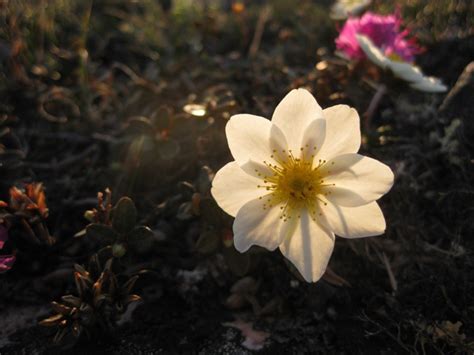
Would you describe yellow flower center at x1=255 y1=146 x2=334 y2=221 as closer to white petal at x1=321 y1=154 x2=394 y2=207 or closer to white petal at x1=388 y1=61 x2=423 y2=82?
white petal at x1=321 y1=154 x2=394 y2=207

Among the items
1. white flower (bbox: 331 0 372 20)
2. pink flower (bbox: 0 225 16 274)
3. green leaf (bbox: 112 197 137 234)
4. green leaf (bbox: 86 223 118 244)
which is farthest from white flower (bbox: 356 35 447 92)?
pink flower (bbox: 0 225 16 274)

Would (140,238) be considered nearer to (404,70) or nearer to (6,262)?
(6,262)

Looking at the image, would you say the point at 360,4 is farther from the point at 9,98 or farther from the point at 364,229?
the point at 9,98

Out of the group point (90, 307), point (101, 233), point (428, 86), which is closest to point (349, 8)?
point (428, 86)

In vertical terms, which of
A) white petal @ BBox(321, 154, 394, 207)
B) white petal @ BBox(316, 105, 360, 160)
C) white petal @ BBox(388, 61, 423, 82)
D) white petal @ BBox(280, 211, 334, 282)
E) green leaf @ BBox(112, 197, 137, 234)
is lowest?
green leaf @ BBox(112, 197, 137, 234)

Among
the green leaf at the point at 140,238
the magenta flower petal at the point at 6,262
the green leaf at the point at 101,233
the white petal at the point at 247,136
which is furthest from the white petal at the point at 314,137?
the magenta flower petal at the point at 6,262

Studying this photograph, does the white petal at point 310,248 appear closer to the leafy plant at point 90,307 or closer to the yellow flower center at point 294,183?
the yellow flower center at point 294,183

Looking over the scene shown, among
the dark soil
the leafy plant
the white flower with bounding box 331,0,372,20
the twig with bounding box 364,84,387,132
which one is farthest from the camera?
the white flower with bounding box 331,0,372,20
